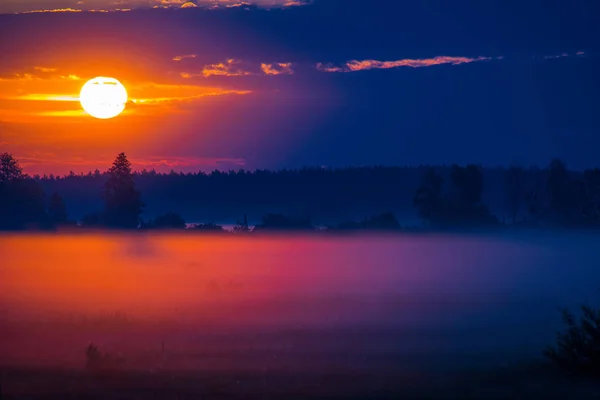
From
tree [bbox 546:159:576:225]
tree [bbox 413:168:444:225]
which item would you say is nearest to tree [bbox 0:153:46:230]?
tree [bbox 413:168:444:225]

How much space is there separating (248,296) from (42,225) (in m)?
53.0

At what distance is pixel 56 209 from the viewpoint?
356 feet

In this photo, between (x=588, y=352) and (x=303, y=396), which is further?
(x=588, y=352)

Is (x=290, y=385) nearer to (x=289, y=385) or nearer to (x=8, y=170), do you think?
(x=289, y=385)

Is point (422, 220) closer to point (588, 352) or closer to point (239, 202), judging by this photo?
point (239, 202)

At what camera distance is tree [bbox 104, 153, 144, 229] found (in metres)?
87.2

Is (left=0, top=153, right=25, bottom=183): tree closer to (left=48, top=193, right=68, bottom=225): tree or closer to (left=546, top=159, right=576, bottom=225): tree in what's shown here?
(left=48, top=193, right=68, bottom=225): tree

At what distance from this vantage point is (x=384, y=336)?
3875 cm

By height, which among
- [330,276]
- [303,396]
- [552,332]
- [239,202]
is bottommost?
[303,396]

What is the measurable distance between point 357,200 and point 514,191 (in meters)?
36.1

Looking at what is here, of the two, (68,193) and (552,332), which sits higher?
(68,193)

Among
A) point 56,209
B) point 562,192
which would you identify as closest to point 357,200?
point 562,192

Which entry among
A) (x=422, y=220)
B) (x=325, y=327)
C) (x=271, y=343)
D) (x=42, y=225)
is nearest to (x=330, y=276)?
(x=422, y=220)

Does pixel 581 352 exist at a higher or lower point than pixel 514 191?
lower
